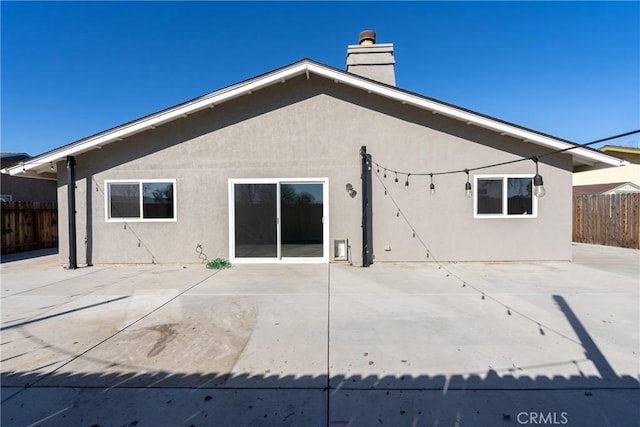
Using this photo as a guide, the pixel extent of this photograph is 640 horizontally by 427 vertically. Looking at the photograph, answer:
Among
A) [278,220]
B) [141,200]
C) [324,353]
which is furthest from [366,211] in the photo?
[141,200]

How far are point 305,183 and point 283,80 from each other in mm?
2671

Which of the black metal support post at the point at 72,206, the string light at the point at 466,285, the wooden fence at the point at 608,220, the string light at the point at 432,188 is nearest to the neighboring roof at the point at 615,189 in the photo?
the wooden fence at the point at 608,220

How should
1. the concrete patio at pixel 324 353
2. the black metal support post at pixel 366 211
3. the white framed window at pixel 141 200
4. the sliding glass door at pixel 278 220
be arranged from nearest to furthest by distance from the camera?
the concrete patio at pixel 324 353 → the black metal support post at pixel 366 211 → the sliding glass door at pixel 278 220 → the white framed window at pixel 141 200

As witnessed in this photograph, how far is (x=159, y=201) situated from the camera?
8312mm

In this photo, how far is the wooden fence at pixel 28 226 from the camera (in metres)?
10.7

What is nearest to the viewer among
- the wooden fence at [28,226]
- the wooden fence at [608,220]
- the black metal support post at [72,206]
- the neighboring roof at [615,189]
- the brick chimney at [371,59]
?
the black metal support post at [72,206]

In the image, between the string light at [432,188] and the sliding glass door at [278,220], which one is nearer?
the string light at [432,188]

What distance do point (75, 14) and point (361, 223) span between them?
9.78 meters

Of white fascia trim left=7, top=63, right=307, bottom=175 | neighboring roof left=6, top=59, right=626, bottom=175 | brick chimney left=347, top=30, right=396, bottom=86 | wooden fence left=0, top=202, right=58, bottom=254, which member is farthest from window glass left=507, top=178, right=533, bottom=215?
wooden fence left=0, top=202, right=58, bottom=254

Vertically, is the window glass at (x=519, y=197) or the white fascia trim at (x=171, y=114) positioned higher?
the white fascia trim at (x=171, y=114)

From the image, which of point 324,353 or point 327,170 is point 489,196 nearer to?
point 327,170

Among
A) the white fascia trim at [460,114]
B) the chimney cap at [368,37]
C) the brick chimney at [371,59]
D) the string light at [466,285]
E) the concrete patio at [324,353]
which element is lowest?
the concrete patio at [324,353]

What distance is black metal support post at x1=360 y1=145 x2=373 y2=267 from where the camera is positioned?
25.5 feet

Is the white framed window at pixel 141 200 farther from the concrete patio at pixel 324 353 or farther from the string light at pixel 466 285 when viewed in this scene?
the string light at pixel 466 285
